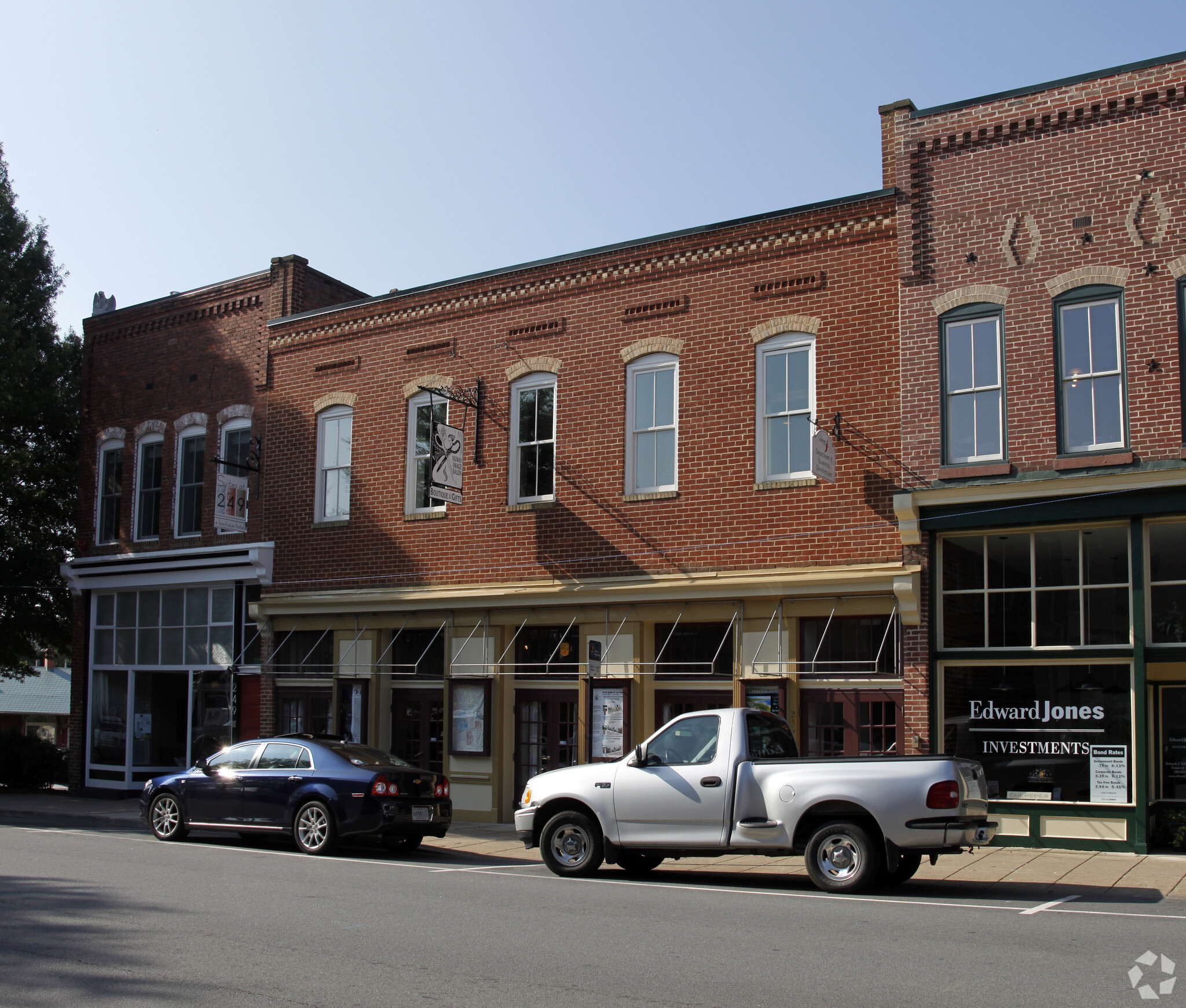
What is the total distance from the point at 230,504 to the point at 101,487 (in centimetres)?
478

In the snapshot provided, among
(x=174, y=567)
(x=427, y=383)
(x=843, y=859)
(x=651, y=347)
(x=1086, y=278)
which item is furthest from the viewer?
(x=174, y=567)

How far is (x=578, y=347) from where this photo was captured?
18938mm

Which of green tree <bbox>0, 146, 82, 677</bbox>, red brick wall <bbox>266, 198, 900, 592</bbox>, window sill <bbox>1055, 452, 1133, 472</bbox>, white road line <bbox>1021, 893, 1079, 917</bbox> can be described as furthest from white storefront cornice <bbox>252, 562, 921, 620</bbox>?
green tree <bbox>0, 146, 82, 677</bbox>

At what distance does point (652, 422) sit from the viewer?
717 inches

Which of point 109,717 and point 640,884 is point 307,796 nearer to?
point 640,884

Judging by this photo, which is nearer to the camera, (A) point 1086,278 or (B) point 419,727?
(A) point 1086,278

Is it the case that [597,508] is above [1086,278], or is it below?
below

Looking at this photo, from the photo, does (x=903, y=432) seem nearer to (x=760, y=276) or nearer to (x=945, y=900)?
(x=760, y=276)

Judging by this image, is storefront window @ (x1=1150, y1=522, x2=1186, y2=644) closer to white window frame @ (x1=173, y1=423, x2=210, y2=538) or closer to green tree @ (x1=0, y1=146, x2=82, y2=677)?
white window frame @ (x1=173, y1=423, x2=210, y2=538)

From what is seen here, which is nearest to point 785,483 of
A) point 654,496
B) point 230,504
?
point 654,496

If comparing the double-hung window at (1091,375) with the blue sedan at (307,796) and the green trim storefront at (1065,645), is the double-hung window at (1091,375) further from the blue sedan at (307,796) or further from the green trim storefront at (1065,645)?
the blue sedan at (307,796)

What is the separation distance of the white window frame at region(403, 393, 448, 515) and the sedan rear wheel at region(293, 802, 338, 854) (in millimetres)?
6752

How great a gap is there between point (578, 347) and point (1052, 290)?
A: 7.23 meters

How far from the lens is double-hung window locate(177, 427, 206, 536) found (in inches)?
931
